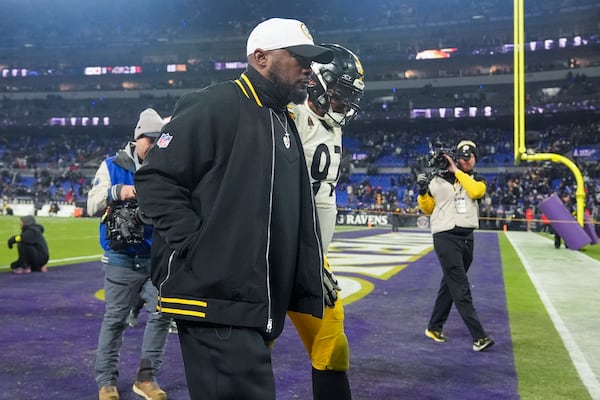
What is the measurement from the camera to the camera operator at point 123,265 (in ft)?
12.5

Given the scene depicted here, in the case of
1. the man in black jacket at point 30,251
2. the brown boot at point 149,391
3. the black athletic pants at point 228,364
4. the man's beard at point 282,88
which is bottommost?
the brown boot at point 149,391

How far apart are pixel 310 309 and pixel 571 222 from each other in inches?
665

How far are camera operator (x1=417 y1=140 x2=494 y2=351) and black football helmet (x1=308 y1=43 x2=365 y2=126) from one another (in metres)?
2.44

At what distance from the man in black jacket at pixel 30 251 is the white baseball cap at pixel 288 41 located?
940 centimetres

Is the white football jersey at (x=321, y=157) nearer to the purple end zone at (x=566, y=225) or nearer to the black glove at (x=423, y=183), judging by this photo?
the black glove at (x=423, y=183)

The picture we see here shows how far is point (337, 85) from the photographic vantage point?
325 cm

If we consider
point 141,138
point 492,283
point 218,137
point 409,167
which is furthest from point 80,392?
point 409,167

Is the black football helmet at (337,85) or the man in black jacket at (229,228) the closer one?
the man in black jacket at (229,228)

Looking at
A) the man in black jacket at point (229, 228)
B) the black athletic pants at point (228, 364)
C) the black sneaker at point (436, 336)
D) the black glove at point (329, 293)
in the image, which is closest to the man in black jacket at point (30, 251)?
the black sneaker at point (436, 336)

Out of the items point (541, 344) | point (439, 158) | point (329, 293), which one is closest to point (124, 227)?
point (329, 293)

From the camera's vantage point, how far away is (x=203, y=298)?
2.03 m

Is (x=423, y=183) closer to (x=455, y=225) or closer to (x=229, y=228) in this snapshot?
(x=455, y=225)

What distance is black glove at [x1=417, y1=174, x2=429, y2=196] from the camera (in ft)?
18.4

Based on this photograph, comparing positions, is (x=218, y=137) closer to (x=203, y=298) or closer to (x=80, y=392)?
(x=203, y=298)
